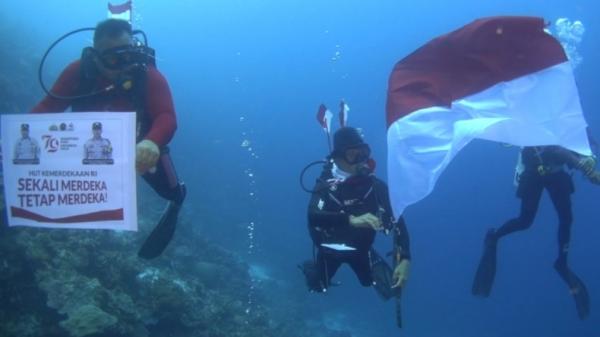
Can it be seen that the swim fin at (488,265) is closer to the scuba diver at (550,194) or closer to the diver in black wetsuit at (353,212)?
the scuba diver at (550,194)

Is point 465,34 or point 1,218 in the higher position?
point 465,34

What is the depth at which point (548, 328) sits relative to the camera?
44688mm

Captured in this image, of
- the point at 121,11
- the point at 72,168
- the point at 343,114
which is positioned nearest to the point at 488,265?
the point at 343,114

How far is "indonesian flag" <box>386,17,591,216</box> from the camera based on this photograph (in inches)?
183

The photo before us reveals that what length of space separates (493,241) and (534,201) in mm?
1068

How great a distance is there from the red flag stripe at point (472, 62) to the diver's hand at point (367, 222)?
3.57 feet

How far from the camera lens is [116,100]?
14.9ft

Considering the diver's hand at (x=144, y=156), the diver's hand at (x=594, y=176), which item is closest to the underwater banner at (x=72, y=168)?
the diver's hand at (x=144, y=156)

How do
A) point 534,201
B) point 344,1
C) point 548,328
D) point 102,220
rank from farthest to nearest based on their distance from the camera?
point 344,1 < point 548,328 < point 534,201 < point 102,220

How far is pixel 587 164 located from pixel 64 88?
6990 mm

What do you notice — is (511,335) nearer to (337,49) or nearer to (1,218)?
(1,218)

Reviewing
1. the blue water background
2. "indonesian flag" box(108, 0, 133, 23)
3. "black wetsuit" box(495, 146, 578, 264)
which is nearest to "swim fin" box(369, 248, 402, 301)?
"black wetsuit" box(495, 146, 578, 264)

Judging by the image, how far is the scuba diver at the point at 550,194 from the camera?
24.1 feet

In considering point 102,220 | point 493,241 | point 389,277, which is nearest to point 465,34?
point 389,277
